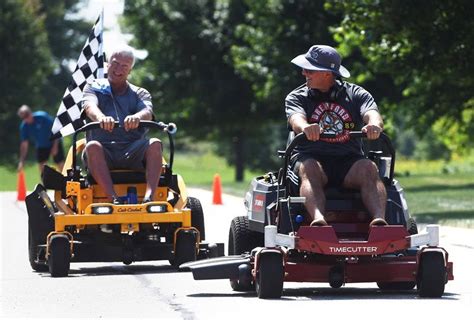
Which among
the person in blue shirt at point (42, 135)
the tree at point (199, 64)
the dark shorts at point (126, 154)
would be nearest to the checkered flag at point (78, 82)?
the dark shorts at point (126, 154)

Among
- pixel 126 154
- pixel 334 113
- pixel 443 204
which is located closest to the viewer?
pixel 334 113

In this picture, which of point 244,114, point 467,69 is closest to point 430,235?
point 467,69

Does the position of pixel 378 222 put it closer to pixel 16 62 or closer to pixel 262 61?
pixel 262 61

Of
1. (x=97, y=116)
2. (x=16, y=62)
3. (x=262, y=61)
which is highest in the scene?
(x=16, y=62)

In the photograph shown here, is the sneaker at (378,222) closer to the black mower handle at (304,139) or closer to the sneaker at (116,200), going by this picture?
the black mower handle at (304,139)

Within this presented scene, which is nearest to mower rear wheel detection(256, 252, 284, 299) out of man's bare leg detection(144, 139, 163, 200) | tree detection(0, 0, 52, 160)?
man's bare leg detection(144, 139, 163, 200)

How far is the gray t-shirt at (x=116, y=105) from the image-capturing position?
12945 millimetres

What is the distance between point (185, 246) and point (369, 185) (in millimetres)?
2936

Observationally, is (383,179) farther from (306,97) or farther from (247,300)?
(247,300)

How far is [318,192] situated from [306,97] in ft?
→ 2.81

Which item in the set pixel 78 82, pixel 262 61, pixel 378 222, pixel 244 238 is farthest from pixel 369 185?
pixel 262 61

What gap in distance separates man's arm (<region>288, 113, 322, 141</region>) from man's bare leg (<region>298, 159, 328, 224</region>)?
233 millimetres

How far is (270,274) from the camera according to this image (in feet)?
32.0

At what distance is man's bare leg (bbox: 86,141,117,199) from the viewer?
41.4 feet
